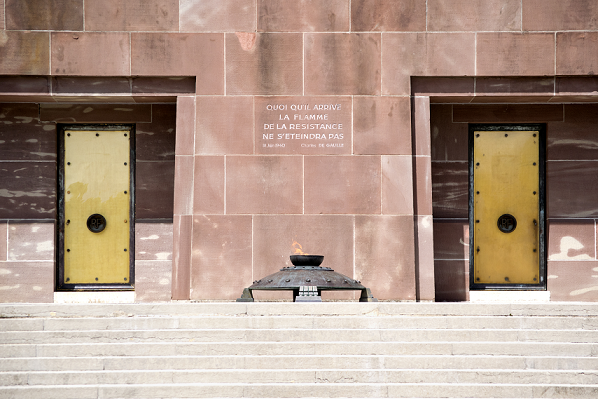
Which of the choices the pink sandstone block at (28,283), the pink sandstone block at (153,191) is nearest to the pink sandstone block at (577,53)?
the pink sandstone block at (153,191)

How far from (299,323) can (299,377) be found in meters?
0.83

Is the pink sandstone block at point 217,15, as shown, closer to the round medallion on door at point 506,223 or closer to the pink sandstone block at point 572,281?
the round medallion on door at point 506,223

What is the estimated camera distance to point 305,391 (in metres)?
7.58

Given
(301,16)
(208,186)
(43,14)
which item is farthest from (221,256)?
(43,14)

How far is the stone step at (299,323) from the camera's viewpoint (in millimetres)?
8414

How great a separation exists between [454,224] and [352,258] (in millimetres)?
2323

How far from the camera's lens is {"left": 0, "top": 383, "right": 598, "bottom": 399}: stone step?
7.55 meters

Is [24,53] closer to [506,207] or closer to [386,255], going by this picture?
[386,255]

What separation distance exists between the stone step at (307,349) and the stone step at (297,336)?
152 millimetres

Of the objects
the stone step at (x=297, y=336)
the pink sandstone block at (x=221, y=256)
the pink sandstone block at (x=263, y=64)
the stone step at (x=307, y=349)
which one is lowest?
the stone step at (x=307, y=349)

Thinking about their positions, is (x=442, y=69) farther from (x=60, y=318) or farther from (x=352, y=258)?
(x=60, y=318)

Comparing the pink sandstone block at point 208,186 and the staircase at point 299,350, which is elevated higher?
the pink sandstone block at point 208,186

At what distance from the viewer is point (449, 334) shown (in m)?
8.34

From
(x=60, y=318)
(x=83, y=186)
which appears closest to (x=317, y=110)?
(x=83, y=186)
